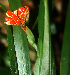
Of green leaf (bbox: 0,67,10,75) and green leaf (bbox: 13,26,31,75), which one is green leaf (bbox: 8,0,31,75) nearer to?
green leaf (bbox: 13,26,31,75)

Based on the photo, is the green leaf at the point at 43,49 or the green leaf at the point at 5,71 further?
the green leaf at the point at 5,71

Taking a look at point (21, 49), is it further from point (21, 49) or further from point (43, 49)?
point (43, 49)

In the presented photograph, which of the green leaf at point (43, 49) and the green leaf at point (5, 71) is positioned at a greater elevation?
the green leaf at point (43, 49)

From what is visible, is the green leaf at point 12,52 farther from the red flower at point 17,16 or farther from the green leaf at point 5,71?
the green leaf at point 5,71

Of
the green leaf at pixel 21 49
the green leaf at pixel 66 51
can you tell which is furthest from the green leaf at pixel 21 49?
the green leaf at pixel 66 51

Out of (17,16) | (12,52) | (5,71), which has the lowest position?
(5,71)

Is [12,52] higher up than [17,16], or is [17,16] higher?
[17,16]

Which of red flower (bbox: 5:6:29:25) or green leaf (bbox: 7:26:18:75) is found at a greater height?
red flower (bbox: 5:6:29:25)

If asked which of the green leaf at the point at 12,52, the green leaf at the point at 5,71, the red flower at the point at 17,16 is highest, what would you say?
the red flower at the point at 17,16

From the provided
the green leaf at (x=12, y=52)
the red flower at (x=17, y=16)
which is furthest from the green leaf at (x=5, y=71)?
the red flower at (x=17, y=16)

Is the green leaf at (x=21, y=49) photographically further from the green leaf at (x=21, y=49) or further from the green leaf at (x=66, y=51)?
the green leaf at (x=66, y=51)

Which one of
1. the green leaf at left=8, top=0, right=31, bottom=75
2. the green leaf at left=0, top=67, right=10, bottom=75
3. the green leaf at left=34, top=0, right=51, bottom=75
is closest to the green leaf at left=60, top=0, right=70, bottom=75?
the green leaf at left=34, top=0, right=51, bottom=75

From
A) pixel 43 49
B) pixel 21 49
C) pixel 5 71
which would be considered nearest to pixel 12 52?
pixel 21 49
